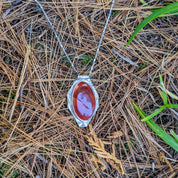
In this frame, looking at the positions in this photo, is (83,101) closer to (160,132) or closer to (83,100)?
(83,100)

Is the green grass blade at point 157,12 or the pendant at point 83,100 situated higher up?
the green grass blade at point 157,12

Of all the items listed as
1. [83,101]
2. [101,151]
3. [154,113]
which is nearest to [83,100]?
[83,101]

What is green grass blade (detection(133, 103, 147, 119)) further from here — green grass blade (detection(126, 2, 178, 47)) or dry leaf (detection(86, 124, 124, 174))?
green grass blade (detection(126, 2, 178, 47))

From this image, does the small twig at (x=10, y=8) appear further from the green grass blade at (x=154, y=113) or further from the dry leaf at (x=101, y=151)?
the green grass blade at (x=154, y=113)

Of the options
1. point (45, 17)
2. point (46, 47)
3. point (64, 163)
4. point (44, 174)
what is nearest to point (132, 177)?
point (64, 163)

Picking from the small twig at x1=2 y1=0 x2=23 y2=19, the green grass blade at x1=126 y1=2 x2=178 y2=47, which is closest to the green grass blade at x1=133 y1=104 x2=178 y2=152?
the green grass blade at x1=126 y1=2 x2=178 y2=47

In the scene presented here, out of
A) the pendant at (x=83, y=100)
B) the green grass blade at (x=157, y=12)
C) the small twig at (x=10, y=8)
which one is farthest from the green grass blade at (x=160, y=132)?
the small twig at (x=10, y=8)

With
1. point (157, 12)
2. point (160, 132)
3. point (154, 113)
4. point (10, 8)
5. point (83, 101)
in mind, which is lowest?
point (160, 132)

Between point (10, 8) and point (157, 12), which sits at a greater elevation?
point (10, 8)
